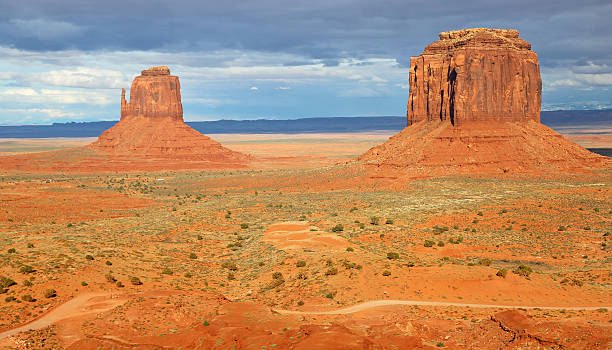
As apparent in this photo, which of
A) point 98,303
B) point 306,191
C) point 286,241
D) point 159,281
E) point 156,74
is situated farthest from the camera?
point 156,74

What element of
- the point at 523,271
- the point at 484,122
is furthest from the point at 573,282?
the point at 484,122

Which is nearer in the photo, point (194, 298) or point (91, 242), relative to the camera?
point (194, 298)

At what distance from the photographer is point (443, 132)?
8012cm

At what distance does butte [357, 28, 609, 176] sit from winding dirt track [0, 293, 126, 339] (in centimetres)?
5521

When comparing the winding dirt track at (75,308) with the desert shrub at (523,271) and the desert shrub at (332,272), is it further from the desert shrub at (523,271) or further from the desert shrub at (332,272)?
the desert shrub at (523,271)

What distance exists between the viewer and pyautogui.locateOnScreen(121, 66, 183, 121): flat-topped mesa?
138000 millimetres

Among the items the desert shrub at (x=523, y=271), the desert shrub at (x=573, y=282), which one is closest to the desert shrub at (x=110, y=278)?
the desert shrub at (x=523, y=271)

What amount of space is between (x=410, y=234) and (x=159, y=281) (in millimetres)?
20959

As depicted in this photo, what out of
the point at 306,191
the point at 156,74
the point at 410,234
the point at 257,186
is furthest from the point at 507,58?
the point at 156,74

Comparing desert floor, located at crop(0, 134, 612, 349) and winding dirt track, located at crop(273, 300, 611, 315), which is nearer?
desert floor, located at crop(0, 134, 612, 349)

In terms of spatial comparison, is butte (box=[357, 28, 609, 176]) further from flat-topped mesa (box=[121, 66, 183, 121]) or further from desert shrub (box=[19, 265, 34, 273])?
flat-topped mesa (box=[121, 66, 183, 121])

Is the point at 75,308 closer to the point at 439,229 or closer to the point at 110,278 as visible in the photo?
the point at 110,278

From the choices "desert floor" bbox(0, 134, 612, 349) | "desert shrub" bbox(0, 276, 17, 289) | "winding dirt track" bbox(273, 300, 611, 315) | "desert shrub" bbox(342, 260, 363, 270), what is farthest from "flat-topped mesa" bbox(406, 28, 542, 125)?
"desert shrub" bbox(0, 276, 17, 289)

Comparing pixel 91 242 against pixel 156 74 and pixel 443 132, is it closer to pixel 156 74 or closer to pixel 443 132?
pixel 443 132
